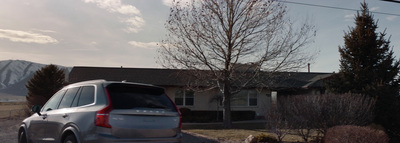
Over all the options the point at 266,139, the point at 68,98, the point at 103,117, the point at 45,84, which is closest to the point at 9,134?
the point at 68,98

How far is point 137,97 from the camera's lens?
5621 millimetres

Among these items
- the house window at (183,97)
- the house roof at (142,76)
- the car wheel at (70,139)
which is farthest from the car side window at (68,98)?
the house window at (183,97)

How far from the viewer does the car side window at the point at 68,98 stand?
6170mm

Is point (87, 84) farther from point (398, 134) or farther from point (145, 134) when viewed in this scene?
point (398, 134)

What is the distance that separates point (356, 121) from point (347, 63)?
538cm

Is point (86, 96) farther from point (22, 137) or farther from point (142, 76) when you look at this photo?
point (142, 76)

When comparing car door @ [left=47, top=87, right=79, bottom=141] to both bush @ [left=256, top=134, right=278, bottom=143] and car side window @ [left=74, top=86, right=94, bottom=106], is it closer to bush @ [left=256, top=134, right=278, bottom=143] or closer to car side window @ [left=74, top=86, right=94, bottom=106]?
car side window @ [left=74, top=86, right=94, bottom=106]

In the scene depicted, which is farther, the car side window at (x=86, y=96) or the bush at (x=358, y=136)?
the bush at (x=358, y=136)

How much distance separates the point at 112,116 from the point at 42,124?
2.37 meters

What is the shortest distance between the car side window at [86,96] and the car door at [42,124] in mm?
950

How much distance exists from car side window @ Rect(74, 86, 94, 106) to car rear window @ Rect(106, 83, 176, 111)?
42 centimetres

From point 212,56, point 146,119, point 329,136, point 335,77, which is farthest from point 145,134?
point 335,77

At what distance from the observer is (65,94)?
654 cm

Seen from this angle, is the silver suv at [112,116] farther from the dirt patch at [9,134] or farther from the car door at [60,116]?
the dirt patch at [9,134]
